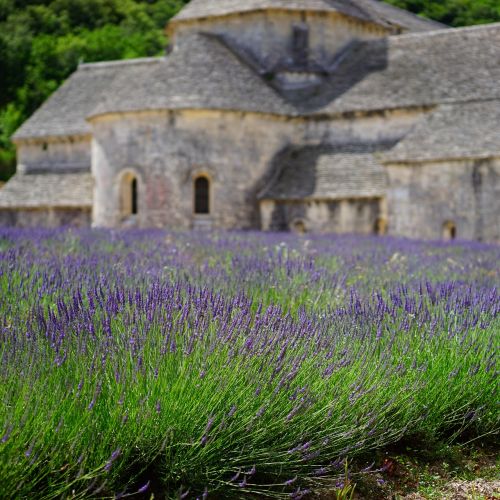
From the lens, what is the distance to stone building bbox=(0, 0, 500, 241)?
95.5 feet

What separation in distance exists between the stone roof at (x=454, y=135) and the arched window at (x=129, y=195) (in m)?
9.25

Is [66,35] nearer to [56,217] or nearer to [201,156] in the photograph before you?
[56,217]

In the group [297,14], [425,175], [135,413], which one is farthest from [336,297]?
[297,14]

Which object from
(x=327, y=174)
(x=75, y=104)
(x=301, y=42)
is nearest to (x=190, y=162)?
(x=327, y=174)

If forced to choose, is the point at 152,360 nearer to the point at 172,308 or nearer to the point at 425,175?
the point at 172,308

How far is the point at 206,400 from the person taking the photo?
182 inches

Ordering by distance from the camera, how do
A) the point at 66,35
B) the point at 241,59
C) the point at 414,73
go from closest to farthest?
the point at 414,73 < the point at 241,59 < the point at 66,35

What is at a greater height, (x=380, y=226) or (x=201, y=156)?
(x=201, y=156)

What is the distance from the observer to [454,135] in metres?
28.9

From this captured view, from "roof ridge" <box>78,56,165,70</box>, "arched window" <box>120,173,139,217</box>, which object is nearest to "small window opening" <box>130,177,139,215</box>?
"arched window" <box>120,173,139,217</box>

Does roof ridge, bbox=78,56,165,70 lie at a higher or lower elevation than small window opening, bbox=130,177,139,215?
higher

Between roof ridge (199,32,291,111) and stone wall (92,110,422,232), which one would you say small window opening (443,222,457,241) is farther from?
roof ridge (199,32,291,111)

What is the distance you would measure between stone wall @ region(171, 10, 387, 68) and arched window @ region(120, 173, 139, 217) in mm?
6054

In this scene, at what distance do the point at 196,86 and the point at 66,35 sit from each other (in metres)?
43.2
